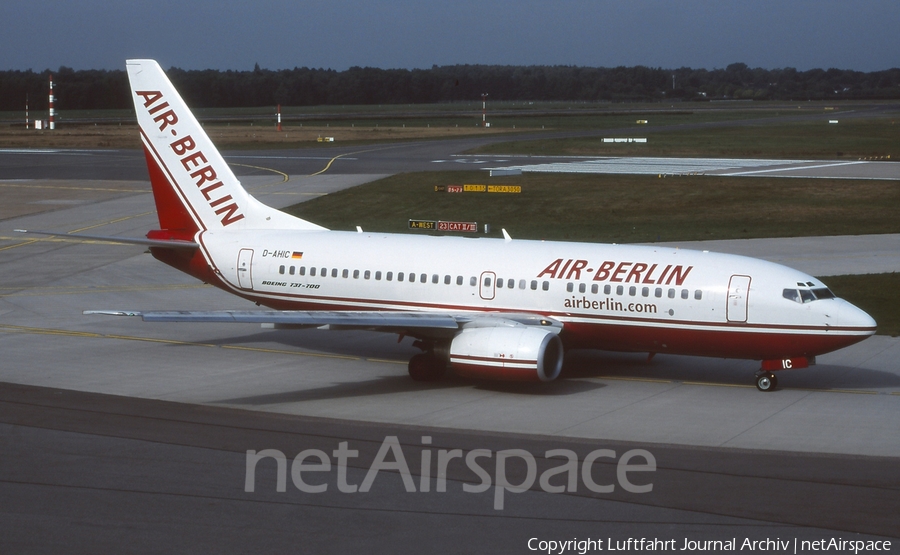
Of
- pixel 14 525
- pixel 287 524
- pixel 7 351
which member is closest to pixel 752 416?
pixel 287 524

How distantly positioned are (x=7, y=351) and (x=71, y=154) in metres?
79.7

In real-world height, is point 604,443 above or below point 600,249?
below

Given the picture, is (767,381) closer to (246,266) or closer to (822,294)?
(822,294)

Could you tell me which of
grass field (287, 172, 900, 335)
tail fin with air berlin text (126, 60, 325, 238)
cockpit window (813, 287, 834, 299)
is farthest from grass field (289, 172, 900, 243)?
cockpit window (813, 287, 834, 299)

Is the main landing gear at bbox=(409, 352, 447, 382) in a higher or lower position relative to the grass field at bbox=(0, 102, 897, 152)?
lower

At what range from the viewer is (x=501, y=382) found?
31.4m

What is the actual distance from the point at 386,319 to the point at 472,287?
10.8ft

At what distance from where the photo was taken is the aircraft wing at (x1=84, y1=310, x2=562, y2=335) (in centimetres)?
2812

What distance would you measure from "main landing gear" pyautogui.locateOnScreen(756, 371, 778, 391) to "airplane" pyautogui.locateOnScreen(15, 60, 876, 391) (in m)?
0.04

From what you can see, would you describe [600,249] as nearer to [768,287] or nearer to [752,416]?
[768,287]

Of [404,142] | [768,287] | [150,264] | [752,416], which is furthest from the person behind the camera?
[404,142]

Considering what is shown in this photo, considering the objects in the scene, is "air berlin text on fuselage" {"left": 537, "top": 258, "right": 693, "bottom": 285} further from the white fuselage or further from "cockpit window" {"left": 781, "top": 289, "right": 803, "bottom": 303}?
"cockpit window" {"left": 781, "top": 289, "right": 803, "bottom": 303}

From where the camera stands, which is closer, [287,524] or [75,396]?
[287,524]

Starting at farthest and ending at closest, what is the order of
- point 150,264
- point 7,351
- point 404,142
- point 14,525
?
point 404,142, point 150,264, point 7,351, point 14,525
